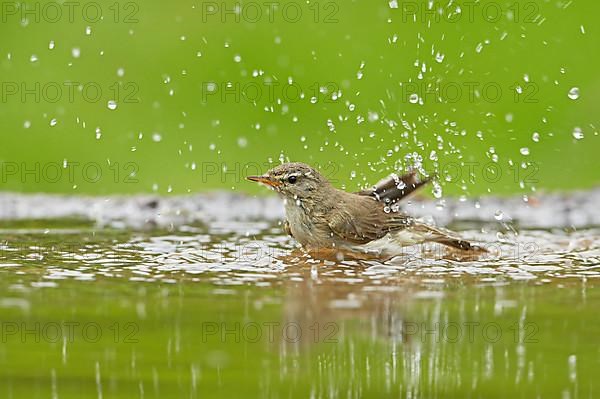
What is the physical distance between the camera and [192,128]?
51.1ft

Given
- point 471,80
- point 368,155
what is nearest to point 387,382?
point 368,155

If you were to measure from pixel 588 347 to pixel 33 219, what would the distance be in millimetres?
6386

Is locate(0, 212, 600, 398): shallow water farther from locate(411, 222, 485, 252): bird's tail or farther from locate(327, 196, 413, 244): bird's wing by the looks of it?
locate(327, 196, 413, 244): bird's wing

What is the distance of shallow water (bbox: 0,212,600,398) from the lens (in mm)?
4984

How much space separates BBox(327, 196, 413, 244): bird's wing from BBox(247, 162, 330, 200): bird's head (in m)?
0.27

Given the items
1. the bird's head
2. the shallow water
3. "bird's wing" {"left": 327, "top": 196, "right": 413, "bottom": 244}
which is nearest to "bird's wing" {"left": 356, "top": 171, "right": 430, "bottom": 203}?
"bird's wing" {"left": 327, "top": 196, "right": 413, "bottom": 244}

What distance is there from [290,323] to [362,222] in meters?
3.19

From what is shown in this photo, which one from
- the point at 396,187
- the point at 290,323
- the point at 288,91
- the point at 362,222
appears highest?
the point at 288,91

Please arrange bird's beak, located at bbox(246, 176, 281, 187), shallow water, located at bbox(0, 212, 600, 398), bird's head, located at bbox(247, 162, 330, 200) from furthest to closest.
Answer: bird's head, located at bbox(247, 162, 330, 200) < bird's beak, located at bbox(246, 176, 281, 187) < shallow water, located at bbox(0, 212, 600, 398)

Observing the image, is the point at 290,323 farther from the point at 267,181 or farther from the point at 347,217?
the point at 267,181

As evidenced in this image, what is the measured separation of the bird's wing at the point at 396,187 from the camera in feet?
30.7

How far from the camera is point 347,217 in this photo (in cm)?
912

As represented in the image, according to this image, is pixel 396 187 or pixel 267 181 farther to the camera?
pixel 396 187

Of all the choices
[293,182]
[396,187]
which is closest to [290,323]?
[293,182]
